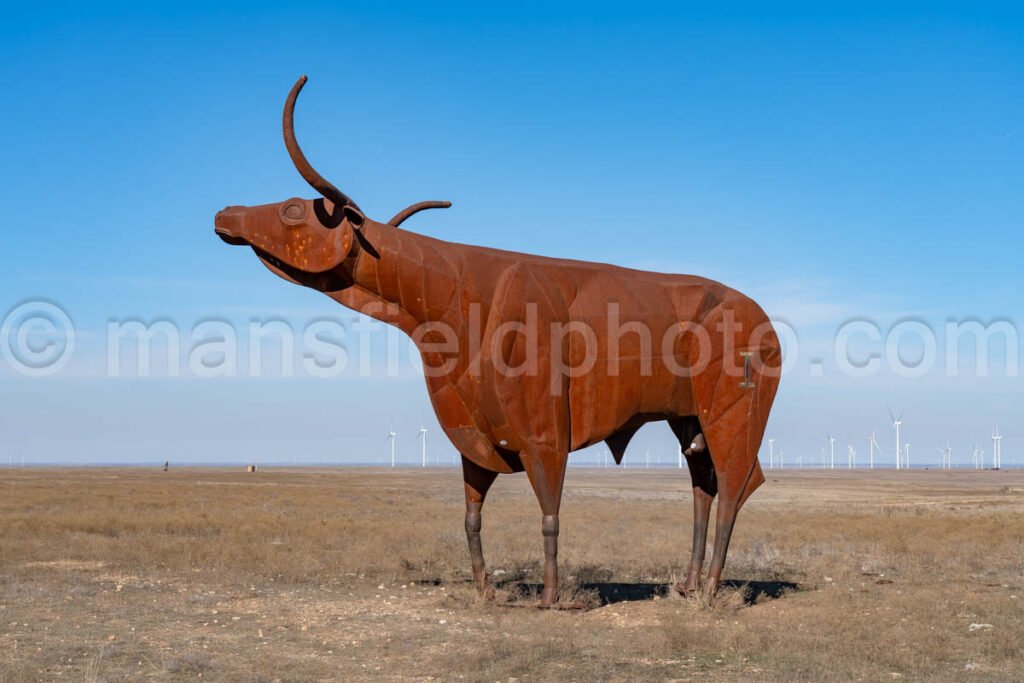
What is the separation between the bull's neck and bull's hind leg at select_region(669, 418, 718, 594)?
330 cm

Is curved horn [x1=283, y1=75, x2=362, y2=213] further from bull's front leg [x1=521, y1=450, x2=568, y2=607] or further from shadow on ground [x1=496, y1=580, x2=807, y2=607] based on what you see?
shadow on ground [x1=496, y1=580, x2=807, y2=607]

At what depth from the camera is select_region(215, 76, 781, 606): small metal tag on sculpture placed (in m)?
9.12

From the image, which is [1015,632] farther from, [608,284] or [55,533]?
[55,533]

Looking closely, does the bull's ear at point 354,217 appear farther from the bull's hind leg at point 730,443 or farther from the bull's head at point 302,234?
the bull's hind leg at point 730,443

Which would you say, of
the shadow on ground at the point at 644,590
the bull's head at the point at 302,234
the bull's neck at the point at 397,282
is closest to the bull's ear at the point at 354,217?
the bull's head at the point at 302,234

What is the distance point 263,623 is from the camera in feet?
29.7

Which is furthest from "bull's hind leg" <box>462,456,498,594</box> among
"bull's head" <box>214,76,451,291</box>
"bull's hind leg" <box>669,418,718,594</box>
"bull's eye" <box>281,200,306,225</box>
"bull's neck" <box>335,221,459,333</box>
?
"bull's eye" <box>281,200,306,225</box>

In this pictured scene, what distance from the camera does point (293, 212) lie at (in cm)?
915

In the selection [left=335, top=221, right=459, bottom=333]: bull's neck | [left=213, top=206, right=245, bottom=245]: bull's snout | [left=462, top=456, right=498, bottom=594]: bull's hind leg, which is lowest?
[left=462, top=456, right=498, bottom=594]: bull's hind leg

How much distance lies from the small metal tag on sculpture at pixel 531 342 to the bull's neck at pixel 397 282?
0.01 meters

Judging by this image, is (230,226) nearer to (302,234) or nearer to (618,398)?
(302,234)

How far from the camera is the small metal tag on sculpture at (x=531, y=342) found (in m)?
9.12

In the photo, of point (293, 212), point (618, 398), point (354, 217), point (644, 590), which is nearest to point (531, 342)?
point (618, 398)

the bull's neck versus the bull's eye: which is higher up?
the bull's eye
